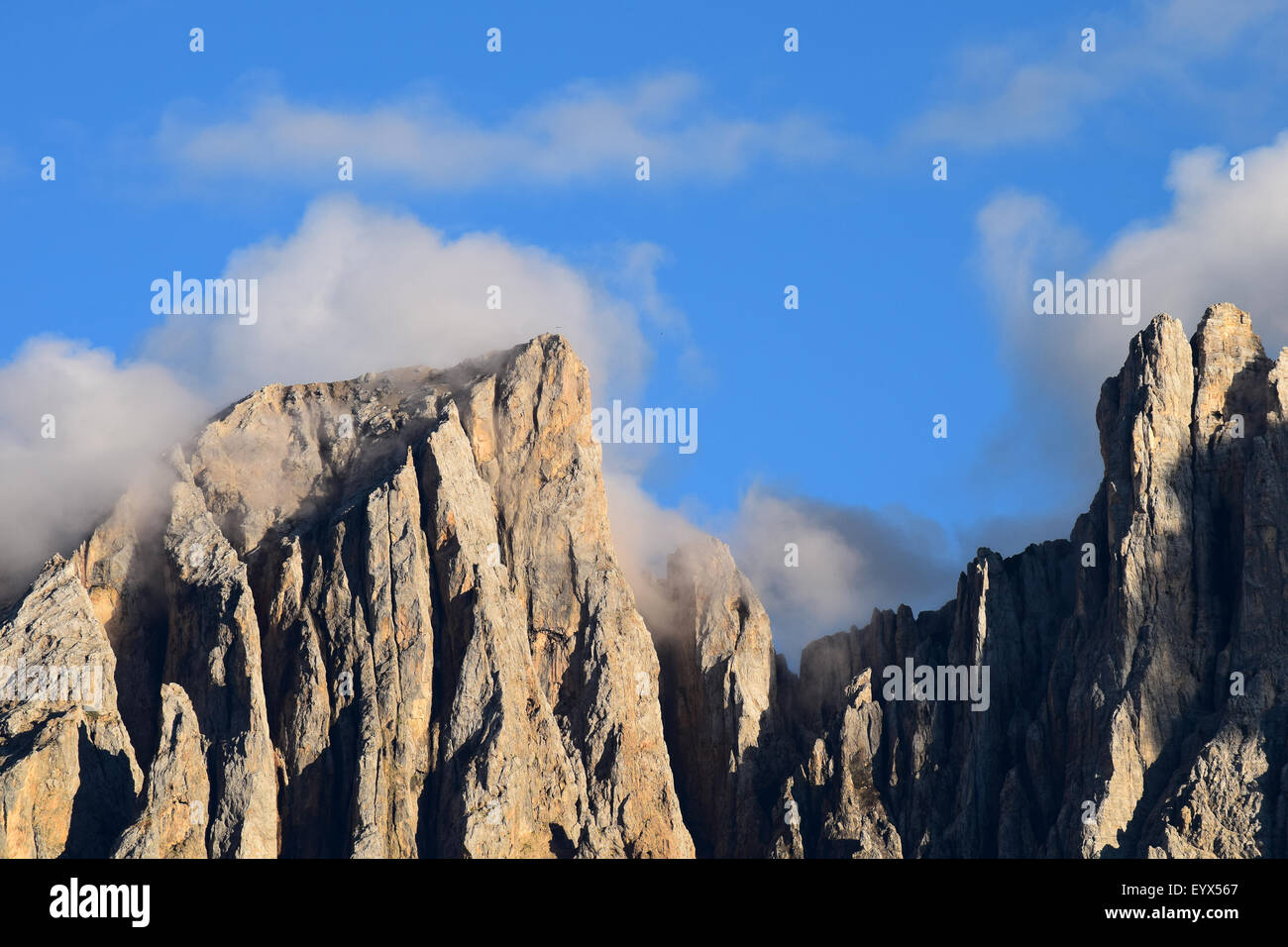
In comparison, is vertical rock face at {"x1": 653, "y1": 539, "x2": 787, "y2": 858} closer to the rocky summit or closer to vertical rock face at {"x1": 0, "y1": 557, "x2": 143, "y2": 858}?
the rocky summit

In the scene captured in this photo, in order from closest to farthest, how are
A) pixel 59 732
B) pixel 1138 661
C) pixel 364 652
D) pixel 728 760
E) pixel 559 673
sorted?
pixel 59 732
pixel 1138 661
pixel 364 652
pixel 559 673
pixel 728 760

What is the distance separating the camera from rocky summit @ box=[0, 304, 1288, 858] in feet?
559

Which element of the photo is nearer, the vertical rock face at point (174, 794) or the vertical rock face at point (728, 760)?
the vertical rock face at point (174, 794)

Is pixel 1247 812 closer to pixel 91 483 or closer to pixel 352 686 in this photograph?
pixel 352 686

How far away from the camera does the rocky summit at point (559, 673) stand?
559ft

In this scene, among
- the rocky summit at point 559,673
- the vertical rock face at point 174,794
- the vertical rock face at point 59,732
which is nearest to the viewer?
the vertical rock face at point 174,794

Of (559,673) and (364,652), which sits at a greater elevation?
(364,652)

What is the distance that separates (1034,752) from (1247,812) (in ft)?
62.8

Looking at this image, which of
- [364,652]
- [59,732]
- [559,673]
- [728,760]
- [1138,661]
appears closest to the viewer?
[59,732]

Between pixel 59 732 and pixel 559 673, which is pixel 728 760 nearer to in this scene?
pixel 559 673

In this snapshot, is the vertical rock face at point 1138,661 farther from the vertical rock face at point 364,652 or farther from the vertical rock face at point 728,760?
the vertical rock face at point 364,652

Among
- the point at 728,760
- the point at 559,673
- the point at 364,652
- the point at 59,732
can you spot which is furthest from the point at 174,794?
the point at 728,760

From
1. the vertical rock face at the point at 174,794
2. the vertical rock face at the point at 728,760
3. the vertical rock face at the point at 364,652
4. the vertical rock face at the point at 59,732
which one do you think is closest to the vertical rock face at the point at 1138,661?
the vertical rock face at the point at 728,760

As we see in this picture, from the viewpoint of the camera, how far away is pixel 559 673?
7485 inches
